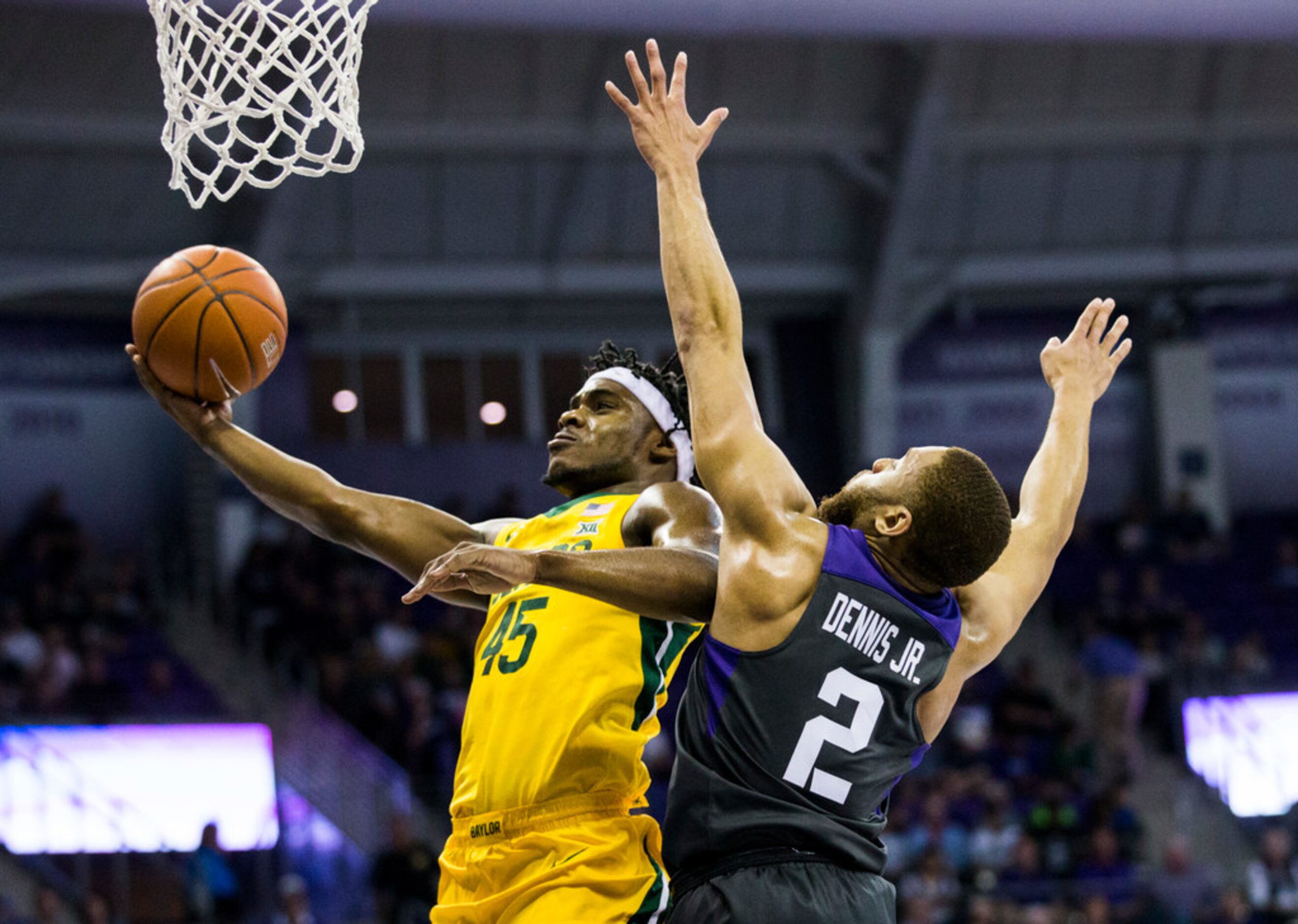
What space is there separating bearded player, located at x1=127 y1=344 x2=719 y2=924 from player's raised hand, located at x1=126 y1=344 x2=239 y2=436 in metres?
0.90

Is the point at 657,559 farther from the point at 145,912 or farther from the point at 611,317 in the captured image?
the point at 611,317

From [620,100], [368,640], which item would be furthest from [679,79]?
[368,640]

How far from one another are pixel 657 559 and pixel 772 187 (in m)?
15.3

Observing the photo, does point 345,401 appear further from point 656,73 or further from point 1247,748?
point 656,73

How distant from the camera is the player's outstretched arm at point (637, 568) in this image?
3275 mm

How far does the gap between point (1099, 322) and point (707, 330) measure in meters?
→ 1.61

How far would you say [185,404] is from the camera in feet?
14.9

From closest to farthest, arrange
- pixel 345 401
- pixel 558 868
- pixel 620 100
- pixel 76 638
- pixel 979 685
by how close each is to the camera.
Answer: pixel 620 100 < pixel 558 868 < pixel 76 638 < pixel 979 685 < pixel 345 401

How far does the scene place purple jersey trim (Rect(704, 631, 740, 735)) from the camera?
11.0 feet

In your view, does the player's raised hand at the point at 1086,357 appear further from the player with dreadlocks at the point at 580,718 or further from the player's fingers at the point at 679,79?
the player's fingers at the point at 679,79

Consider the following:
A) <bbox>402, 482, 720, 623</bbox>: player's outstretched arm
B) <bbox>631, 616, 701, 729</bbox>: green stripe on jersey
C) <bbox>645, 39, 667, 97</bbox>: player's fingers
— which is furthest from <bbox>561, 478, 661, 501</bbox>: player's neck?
<bbox>645, 39, 667, 97</bbox>: player's fingers

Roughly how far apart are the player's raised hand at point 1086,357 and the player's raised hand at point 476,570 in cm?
187

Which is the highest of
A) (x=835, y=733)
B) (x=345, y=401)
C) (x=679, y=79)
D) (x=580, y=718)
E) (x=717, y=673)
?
(x=679, y=79)

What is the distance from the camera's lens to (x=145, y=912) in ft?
34.1
